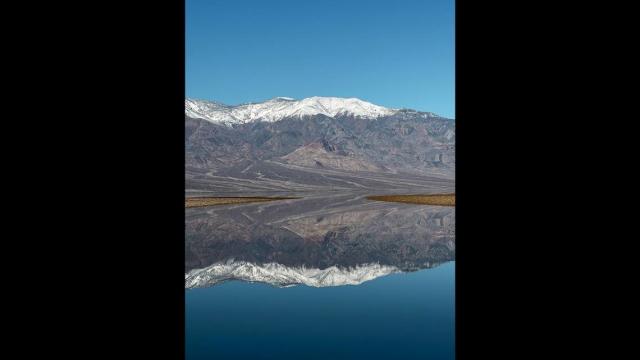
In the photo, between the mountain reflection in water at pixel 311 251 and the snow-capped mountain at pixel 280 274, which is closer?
the snow-capped mountain at pixel 280 274

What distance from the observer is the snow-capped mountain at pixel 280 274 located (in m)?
11.2

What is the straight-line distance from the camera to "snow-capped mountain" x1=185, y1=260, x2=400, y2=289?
36.8 feet

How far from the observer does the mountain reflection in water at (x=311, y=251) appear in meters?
12.5

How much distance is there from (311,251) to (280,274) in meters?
3.95

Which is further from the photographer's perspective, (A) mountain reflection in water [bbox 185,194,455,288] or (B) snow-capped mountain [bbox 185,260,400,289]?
(A) mountain reflection in water [bbox 185,194,455,288]

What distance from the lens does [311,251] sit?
17000mm

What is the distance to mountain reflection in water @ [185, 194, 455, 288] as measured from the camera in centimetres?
1246

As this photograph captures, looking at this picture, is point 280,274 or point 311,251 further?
point 311,251
